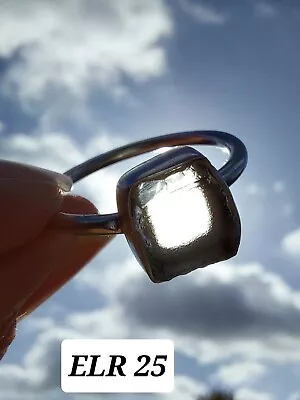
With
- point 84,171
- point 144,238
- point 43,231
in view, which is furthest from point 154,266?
point 84,171

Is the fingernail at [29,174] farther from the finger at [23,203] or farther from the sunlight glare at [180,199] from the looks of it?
the sunlight glare at [180,199]

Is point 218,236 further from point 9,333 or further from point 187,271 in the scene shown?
point 9,333

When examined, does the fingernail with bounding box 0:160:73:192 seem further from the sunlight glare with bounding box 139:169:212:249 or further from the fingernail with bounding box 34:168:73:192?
the sunlight glare with bounding box 139:169:212:249

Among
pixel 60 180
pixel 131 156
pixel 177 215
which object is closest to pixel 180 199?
pixel 177 215

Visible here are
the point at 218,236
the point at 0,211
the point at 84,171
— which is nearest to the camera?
the point at 0,211

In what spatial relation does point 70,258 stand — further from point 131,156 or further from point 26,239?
point 131,156

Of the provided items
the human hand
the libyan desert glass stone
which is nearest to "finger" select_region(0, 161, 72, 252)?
the human hand

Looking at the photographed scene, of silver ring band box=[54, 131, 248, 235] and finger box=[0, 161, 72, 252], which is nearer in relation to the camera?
finger box=[0, 161, 72, 252]
